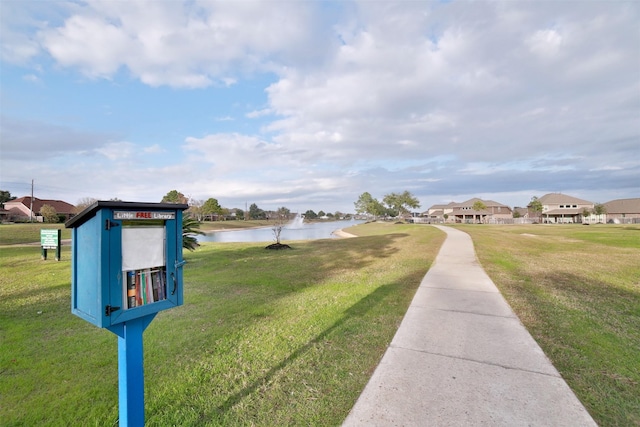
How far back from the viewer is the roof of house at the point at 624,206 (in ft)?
227

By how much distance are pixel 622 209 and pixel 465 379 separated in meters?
97.0

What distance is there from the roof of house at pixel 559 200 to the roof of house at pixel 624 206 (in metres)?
4.42

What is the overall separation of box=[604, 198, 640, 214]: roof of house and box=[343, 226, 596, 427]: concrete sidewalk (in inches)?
3647

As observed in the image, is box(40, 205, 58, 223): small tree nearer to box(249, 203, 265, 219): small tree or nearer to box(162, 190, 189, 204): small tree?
box(162, 190, 189, 204): small tree

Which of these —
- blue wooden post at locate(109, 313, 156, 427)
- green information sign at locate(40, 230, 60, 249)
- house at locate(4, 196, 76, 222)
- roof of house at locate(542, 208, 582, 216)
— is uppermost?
house at locate(4, 196, 76, 222)

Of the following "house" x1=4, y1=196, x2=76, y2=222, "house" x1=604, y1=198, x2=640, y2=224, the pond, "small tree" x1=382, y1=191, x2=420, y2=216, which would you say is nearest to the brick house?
"house" x1=604, y1=198, x2=640, y2=224

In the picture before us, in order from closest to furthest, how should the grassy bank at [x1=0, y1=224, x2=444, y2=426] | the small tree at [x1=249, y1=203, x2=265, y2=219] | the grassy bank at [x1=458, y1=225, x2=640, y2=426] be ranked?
the grassy bank at [x1=0, y1=224, x2=444, y2=426] < the grassy bank at [x1=458, y1=225, x2=640, y2=426] < the small tree at [x1=249, y1=203, x2=265, y2=219]

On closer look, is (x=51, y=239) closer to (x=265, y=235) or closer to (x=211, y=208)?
(x=265, y=235)

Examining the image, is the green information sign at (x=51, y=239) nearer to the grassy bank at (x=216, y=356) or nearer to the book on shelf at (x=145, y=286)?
the grassy bank at (x=216, y=356)

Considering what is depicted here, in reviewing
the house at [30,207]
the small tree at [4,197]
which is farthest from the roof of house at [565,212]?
the small tree at [4,197]

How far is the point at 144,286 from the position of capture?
2.21m

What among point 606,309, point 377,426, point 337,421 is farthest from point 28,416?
point 606,309

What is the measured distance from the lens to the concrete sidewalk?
254cm

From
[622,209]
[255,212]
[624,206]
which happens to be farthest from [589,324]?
[255,212]
